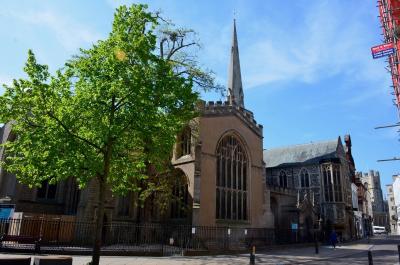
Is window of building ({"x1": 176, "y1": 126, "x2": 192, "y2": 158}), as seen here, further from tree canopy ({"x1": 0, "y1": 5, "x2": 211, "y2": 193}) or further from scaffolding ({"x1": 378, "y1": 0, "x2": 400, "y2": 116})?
scaffolding ({"x1": 378, "y1": 0, "x2": 400, "y2": 116})

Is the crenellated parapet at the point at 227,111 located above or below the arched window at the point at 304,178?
above

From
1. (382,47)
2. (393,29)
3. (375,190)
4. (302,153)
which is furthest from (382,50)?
(375,190)

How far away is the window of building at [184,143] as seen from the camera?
28594 millimetres

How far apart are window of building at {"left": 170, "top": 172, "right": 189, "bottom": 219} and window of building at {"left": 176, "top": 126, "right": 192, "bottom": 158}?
2.22 m

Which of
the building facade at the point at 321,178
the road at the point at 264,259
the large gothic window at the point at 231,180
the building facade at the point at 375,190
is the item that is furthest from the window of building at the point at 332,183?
the building facade at the point at 375,190

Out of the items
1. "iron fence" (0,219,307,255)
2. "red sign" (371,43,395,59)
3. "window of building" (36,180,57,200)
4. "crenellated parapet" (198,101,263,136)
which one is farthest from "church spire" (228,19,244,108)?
"window of building" (36,180,57,200)

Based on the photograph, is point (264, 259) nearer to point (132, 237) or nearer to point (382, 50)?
point (132, 237)

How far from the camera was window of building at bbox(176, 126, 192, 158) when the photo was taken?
28.6 m

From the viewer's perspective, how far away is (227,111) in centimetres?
3081

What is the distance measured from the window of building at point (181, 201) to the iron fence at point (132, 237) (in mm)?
1846

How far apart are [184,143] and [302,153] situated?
32688 millimetres

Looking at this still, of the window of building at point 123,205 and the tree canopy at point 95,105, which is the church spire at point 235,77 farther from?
the tree canopy at point 95,105

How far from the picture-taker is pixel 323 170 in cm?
5191

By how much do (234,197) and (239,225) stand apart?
2.47 m
